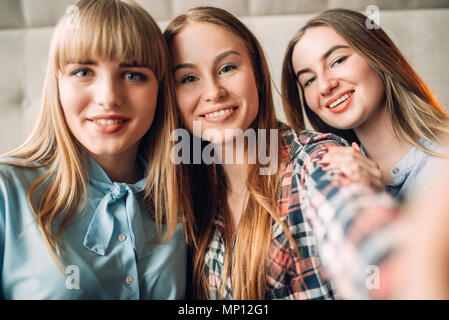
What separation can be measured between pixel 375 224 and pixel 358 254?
40 mm

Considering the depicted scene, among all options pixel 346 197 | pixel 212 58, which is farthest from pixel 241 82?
pixel 346 197

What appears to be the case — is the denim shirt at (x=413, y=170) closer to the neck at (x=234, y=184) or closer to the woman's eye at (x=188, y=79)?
the neck at (x=234, y=184)

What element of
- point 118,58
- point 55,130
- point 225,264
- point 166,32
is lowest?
point 225,264

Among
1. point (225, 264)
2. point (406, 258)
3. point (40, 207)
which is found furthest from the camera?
point (225, 264)

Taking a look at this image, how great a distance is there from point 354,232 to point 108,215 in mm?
494

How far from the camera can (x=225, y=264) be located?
0.74m

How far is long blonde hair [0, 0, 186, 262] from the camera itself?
25.1 inches

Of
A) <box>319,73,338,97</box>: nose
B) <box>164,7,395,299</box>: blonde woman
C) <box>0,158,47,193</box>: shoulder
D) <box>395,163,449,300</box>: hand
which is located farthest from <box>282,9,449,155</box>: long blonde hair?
<box>0,158,47,193</box>: shoulder

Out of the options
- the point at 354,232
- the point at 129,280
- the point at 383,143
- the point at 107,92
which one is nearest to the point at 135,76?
the point at 107,92

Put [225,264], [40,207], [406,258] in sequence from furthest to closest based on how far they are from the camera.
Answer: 1. [225,264]
2. [40,207]
3. [406,258]

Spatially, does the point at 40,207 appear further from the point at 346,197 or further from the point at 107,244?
the point at 346,197

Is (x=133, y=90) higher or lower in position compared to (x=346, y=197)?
higher

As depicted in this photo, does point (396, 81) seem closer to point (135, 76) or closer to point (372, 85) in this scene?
point (372, 85)

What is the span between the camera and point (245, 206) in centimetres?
79
